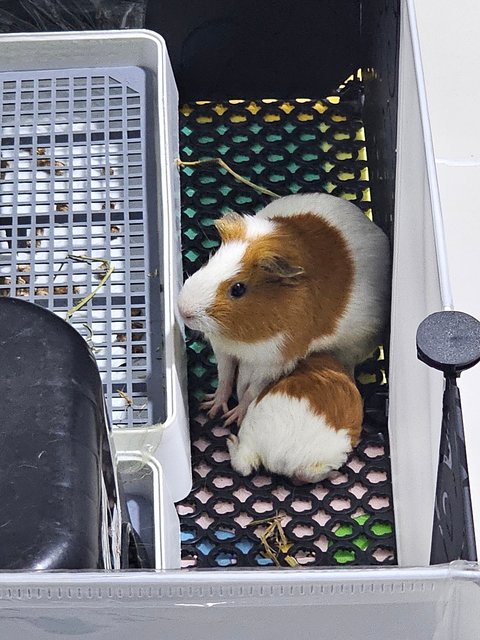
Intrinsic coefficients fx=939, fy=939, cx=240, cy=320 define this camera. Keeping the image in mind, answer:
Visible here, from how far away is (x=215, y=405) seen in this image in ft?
3.83

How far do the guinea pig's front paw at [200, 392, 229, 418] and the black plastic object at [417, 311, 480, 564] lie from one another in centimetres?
53

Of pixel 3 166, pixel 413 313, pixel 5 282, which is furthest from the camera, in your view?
pixel 3 166

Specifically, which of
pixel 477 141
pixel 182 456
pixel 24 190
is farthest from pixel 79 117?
pixel 477 141

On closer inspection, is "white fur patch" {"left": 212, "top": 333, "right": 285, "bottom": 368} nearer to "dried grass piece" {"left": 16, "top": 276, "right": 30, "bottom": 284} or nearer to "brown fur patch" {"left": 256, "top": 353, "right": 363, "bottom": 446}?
"brown fur patch" {"left": 256, "top": 353, "right": 363, "bottom": 446}

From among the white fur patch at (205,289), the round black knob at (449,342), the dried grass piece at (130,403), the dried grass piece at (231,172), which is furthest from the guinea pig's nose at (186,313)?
the round black knob at (449,342)

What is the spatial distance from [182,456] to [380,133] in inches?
19.3

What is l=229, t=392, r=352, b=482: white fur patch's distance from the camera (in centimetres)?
105

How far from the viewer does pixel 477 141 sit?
4.98 ft

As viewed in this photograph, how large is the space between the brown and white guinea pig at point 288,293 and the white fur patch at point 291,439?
0.19 feet

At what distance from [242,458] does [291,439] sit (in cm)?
8

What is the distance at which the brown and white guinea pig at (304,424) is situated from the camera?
1.05 meters

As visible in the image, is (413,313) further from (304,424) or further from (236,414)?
(236,414)

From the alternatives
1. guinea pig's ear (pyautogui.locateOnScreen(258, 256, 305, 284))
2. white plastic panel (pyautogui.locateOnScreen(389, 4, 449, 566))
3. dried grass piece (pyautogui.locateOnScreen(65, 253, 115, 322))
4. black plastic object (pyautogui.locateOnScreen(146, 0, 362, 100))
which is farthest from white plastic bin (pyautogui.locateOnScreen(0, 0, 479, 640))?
black plastic object (pyautogui.locateOnScreen(146, 0, 362, 100))

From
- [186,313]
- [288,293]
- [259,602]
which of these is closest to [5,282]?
[186,313]
